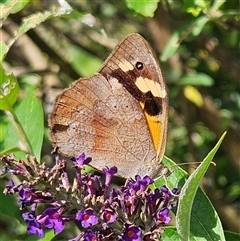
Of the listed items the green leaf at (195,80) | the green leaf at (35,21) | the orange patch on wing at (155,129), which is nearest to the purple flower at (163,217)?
the orange patch on wing at (155,129)

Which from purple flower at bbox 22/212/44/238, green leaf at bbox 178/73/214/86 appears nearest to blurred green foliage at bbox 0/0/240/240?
green leaf at bbox 178/73/214/86

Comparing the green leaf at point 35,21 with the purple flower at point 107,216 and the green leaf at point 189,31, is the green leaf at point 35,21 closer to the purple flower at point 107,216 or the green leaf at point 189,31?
the green leaf at point 189,31

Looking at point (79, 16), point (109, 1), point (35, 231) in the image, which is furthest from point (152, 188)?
point (109, 1)

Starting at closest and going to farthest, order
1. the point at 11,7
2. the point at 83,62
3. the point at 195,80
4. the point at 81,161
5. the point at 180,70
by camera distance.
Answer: the point at 81,161 → the point at 11,7 → the point at 195,80 → the point at 180,70 → the point at 83,62

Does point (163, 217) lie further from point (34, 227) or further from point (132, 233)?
point (34, 227)

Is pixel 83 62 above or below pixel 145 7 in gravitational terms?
below

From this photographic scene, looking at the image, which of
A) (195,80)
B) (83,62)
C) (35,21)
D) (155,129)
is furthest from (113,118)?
(83,62)

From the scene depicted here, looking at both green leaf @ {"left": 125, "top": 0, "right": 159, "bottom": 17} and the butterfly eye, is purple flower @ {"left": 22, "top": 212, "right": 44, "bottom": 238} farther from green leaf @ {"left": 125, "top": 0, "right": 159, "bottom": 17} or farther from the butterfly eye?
green leaf @ {"left": 125, "top": 0, "right": 159, "bottom": 17}
